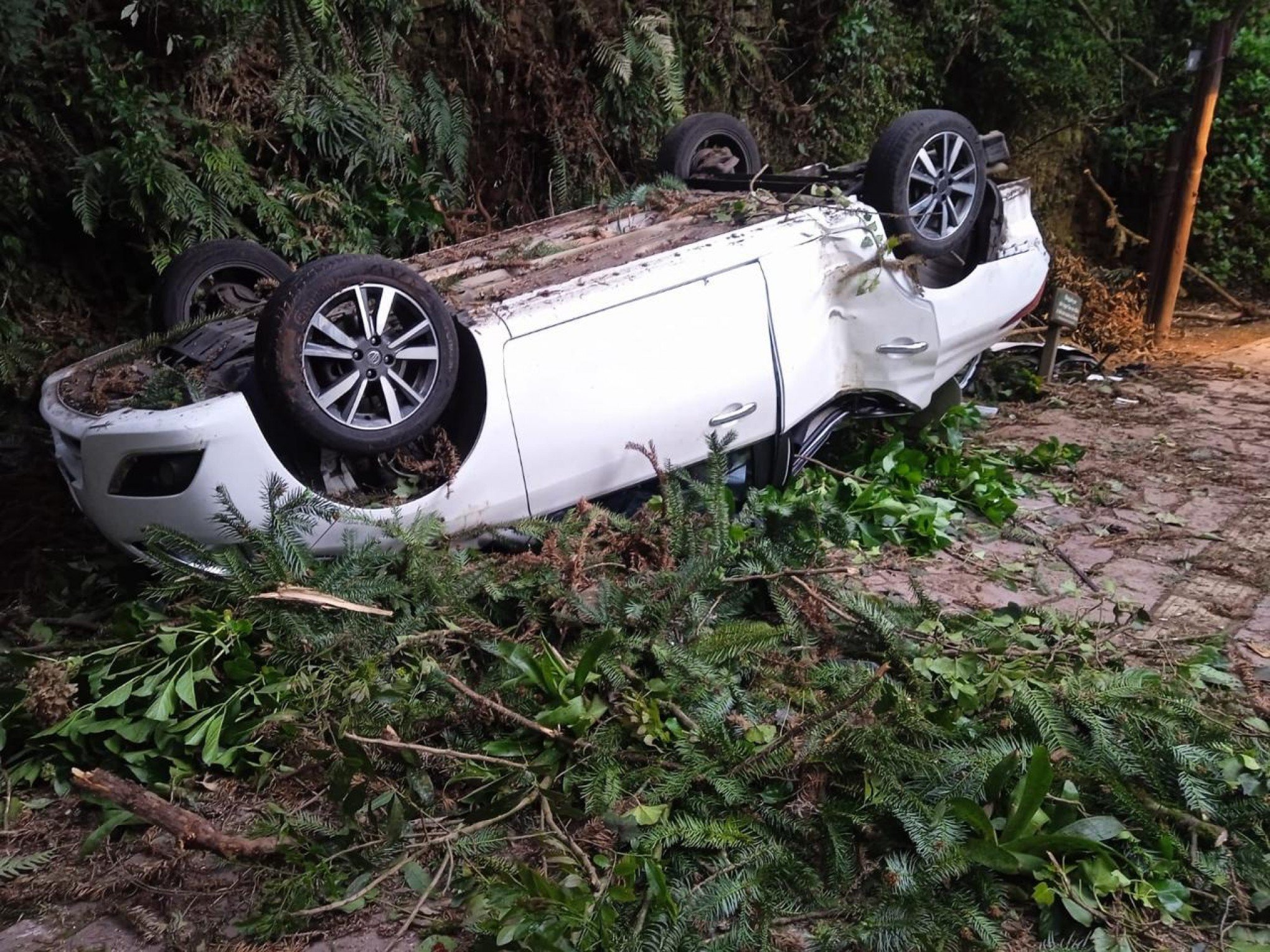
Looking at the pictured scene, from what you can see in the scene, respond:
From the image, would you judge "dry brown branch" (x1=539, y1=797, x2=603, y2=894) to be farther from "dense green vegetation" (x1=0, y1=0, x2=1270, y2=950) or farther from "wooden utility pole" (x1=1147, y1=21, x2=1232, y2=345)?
"wooden utility pole" (x1=1147, y1=21, x2=1232, y2=345)

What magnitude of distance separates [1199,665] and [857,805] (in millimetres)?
1536

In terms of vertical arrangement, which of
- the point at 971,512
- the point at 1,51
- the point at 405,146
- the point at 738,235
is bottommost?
the point at 971,512

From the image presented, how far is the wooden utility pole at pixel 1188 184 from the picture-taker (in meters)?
8.23

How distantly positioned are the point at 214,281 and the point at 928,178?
3391 millimetres

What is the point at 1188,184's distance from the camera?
854cm

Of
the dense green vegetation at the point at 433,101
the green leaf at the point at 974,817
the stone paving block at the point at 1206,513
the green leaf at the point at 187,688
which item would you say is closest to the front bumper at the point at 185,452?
the green leaf at the point at 187,688

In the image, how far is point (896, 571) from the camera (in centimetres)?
439

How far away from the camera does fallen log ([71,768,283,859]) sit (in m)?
2.63

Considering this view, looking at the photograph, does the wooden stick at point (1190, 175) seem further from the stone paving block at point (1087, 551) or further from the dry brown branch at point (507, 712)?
the dry brown branch at point (507, 712)

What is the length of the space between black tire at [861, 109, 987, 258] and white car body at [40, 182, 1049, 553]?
6.9 inches

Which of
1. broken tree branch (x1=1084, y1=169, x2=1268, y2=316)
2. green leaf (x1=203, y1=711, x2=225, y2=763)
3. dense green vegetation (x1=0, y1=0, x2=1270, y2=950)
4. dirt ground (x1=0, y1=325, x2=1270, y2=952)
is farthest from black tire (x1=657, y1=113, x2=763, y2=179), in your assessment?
broken tree branch (x1=1084, y1=169, x2=1268, y2=316)

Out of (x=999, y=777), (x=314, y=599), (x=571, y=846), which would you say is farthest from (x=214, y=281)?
(x=999, y=777)

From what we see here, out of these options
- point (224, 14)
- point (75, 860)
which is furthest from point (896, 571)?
point (224, 14)

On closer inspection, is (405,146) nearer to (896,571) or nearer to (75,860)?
(896,571)
